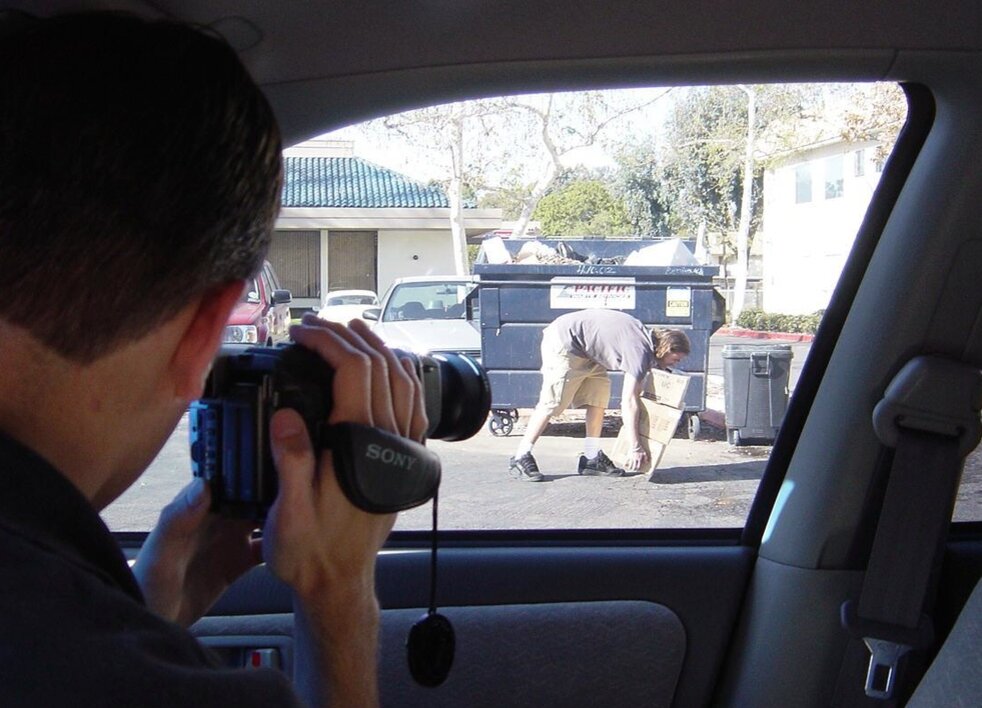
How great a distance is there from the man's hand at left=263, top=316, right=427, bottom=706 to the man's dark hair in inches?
9.0

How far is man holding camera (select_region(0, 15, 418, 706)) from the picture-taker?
0.78m

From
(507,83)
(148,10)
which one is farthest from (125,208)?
(507,83)

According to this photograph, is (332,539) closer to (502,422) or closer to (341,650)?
(341,650)

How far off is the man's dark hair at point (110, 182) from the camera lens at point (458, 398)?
1.80 ft

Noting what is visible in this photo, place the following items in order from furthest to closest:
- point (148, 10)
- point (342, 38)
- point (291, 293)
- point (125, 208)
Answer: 1. point (291, 293)
2. point (342, 38)
3. point (148, 10)
4. point (125, 208)

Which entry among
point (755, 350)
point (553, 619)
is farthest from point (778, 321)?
point (553, 619)

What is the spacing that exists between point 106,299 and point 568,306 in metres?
2.97

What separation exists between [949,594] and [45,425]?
6.81 feet

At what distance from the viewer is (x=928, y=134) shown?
2.25 m

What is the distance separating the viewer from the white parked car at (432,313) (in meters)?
2.90

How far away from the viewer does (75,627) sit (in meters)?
0.77

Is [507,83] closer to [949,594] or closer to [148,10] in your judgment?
[148,10]

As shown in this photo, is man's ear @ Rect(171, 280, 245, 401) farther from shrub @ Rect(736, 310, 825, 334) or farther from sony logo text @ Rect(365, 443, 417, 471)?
shrub @ Rect(736, 310, 825, 334)

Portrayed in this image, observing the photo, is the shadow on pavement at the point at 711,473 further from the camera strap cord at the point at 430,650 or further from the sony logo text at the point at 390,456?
the sony logo text at the point at 390,456
